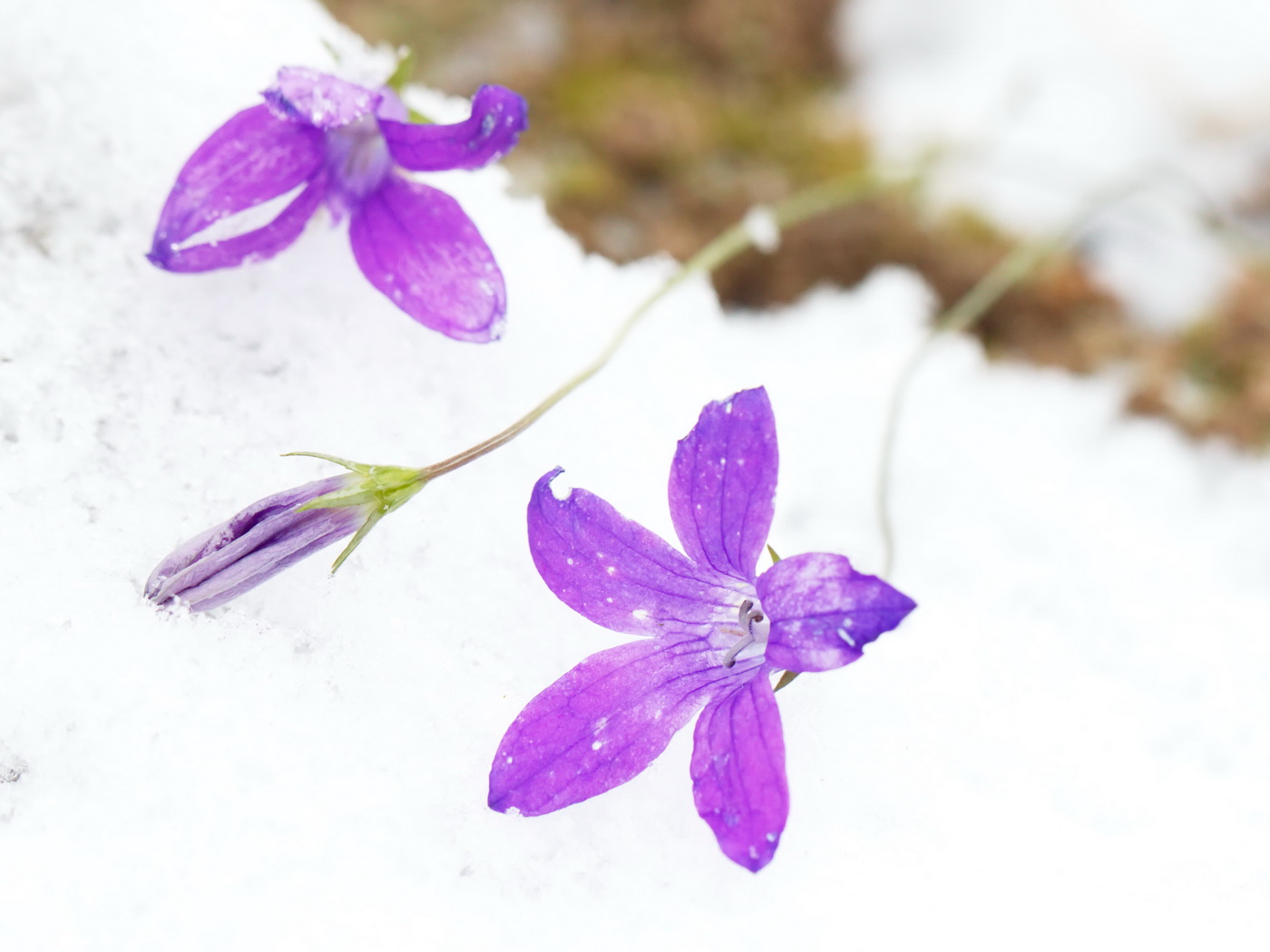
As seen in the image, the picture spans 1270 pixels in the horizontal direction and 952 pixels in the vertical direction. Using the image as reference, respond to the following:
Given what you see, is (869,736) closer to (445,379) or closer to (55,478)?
(445,379)

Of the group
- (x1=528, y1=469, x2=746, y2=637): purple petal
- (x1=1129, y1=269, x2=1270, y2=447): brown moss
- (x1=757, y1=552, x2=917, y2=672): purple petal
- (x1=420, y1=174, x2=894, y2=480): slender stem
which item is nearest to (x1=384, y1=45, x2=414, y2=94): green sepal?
(x1=420, y1=174, x2=894, y2=480): slender stem

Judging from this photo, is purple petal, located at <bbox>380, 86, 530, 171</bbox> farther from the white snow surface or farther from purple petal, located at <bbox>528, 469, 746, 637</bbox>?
purple petal, located at <bbox>528, 469, 746, 637</bbox>

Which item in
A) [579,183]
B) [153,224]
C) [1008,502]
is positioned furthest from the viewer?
[579,183]

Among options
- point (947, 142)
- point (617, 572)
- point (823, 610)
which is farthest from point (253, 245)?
point (947, 142)

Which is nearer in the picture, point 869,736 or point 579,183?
point 869,736

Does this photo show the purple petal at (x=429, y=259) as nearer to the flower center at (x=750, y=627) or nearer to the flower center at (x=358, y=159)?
the flower center at (x=358, y=159)

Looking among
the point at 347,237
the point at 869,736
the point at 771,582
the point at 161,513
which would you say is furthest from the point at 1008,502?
the point at 161,513

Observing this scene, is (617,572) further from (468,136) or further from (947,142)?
(947,142)
